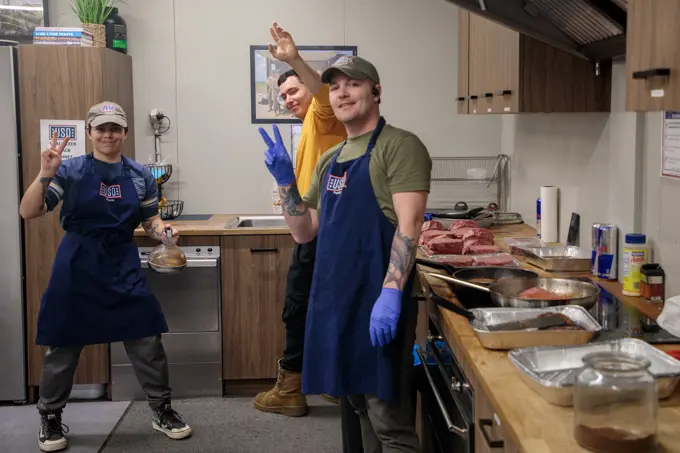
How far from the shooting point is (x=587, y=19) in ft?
8.25

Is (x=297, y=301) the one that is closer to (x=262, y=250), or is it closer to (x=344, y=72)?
(x=262, y=250)

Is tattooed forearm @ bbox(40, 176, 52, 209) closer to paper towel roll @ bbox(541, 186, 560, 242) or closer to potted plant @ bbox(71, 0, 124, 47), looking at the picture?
potted plant @ bbox(71, 0, 124, 47)

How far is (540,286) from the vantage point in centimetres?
246

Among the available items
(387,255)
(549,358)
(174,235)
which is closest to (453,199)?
(174,235)

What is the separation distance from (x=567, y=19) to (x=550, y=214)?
4.06 ft

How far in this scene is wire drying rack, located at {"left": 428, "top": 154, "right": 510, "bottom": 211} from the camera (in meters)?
4.79

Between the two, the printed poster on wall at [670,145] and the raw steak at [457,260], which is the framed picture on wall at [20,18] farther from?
the printed poster on wall at [670,145]

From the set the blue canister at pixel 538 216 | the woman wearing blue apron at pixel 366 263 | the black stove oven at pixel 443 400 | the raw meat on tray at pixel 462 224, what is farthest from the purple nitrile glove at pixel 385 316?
the blue canister at pixel 538 216

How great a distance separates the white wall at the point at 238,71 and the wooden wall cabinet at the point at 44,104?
0.60 m

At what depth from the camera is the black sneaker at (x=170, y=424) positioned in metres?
3.64

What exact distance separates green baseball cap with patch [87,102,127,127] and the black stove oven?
5.22 ft

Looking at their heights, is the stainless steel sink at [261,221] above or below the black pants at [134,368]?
above

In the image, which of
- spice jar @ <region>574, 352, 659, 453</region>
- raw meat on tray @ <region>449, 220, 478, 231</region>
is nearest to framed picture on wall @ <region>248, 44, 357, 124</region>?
raw meat on tray @ <region>449, 220, 478, 231</region>

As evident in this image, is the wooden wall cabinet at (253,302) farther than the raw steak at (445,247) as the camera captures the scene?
Yes
